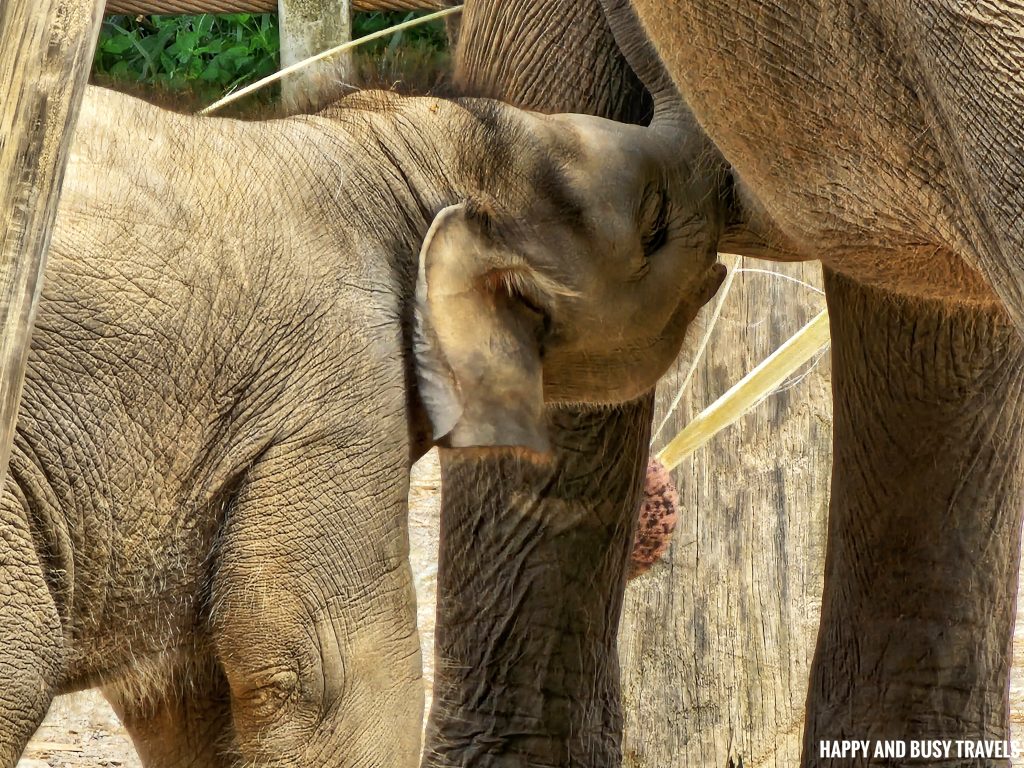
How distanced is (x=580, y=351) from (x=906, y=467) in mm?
517

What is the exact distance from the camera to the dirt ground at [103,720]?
3.09 meters

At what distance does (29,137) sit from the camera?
1434 mm

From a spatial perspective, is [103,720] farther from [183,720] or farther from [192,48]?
[192,48]

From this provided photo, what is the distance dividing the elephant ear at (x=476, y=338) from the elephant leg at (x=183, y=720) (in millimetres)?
364

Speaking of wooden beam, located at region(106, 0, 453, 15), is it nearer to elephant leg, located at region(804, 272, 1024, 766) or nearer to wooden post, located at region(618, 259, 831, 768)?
wooden post, located at region(618, 259, 831, 768)

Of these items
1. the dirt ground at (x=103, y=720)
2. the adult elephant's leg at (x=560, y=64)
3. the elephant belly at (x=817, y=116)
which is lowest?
the dirt ground at (x=103, y=720)

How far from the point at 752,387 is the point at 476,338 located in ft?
2.66

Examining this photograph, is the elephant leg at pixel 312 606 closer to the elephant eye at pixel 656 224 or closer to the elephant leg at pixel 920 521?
the elephant eye at pixel 656 224

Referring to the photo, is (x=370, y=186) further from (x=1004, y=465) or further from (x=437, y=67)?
(x=1004, y=465)

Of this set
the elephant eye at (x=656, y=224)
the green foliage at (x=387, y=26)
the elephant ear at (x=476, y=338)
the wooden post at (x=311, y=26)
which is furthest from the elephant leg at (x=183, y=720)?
the green foliage at (x=387, y=26)

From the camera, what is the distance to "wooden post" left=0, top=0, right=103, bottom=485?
4.67 ft

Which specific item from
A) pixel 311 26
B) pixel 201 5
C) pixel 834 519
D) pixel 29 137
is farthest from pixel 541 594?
pixel 311 26

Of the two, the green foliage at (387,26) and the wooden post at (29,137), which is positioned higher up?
the green foliage at (387,26)

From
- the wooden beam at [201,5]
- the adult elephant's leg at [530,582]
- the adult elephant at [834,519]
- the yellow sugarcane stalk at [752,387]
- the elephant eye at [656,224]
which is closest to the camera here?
the elephant eye at [656,224]
